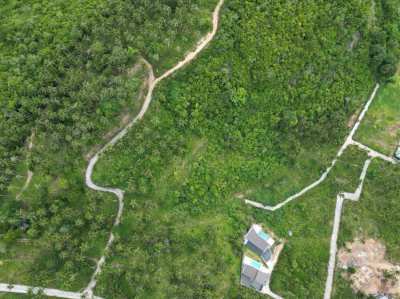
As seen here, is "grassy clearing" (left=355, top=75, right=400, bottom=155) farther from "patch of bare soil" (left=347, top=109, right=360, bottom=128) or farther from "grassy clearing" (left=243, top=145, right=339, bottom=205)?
"grassy clearing" (left=243, top=145, right=339, bottom=205)

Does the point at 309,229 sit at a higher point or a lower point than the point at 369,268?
higher

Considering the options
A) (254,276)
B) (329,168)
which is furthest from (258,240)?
(329,168)

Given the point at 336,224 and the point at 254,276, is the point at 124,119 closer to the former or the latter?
the point at 254,276

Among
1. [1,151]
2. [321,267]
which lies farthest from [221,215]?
[1,151]

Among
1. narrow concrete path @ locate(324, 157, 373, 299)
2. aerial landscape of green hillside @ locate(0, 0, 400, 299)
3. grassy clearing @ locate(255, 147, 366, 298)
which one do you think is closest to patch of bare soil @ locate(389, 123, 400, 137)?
aerial landscape of green hillside @ locate(0, 0, 400, 299)

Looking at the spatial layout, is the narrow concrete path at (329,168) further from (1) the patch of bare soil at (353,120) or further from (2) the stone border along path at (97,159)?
(2) the stone border along path at (97,159)

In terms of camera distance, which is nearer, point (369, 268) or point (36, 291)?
point (36, 291)

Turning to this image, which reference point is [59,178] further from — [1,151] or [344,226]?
[344,226]
